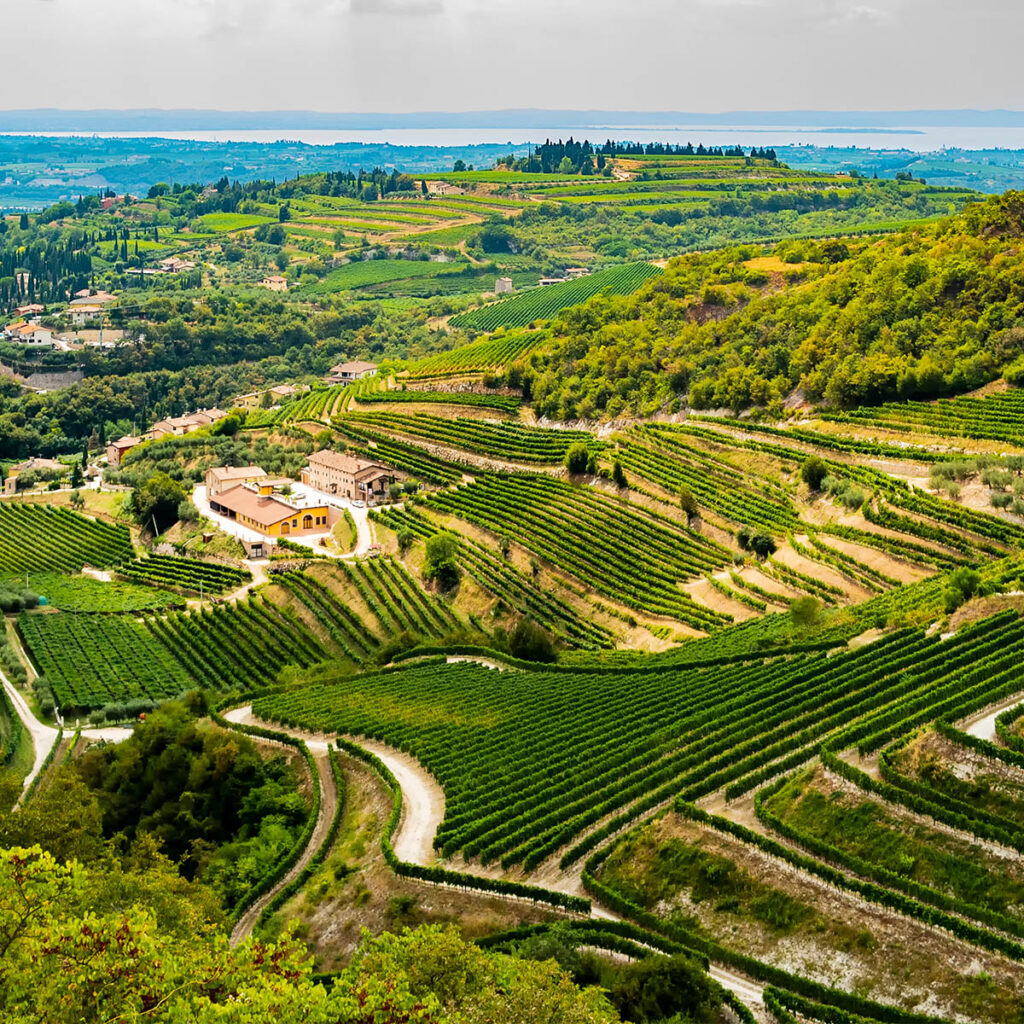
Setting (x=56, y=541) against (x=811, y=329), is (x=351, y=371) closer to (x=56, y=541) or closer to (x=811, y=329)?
(x=56, y=541)

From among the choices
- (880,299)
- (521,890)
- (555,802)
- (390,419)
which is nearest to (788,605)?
(555,802)

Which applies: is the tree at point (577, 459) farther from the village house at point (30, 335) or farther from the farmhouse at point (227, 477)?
the village house at point (30, 335)

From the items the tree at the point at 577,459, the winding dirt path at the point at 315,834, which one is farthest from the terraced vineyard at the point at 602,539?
the winding dirt path at the point at 315,834

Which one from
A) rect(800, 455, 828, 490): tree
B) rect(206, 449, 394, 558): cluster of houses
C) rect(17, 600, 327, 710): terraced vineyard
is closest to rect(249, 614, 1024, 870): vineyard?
rect(800, 455, 828, 490): tree

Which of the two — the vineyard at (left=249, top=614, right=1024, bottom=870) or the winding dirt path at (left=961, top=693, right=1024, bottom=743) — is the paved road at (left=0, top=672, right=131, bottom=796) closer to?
the vineyard at (left=249, top=614, right=1024, bottom=870)

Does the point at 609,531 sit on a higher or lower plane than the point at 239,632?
higher

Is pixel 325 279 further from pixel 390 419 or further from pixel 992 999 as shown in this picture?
pixel 992 999
